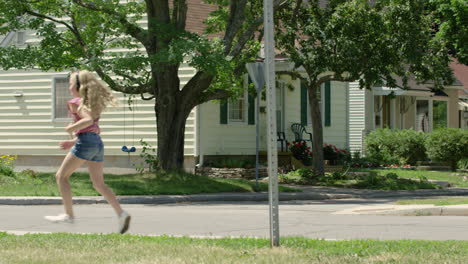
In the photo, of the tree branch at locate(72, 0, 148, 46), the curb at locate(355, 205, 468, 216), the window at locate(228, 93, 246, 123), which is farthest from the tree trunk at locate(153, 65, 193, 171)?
the curb at locate(355, 205, 468, 216)

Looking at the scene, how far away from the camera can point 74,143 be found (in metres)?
7.96

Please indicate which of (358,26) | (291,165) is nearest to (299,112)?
(291,165)

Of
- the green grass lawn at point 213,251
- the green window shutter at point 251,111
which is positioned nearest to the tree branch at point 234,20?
the green window shutter at point 251,111

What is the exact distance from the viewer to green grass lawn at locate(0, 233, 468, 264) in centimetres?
707

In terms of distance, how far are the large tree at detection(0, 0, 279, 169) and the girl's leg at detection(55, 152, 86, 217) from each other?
32.0 ft

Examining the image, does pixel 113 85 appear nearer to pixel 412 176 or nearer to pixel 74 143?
pixel 412 176

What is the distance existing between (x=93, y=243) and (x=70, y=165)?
89 centimetres

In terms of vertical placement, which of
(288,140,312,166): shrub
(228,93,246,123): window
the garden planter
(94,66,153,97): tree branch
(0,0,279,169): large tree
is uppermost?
(0,0,279,169): large tree

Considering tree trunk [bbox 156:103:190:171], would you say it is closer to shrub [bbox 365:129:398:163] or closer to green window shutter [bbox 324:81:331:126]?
green window shutter [bbox 324:81:331:126]

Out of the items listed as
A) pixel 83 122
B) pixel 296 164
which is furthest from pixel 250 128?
pixel 83 122

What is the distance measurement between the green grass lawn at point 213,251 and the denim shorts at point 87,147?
935 mm

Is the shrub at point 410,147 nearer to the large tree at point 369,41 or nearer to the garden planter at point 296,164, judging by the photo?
the garden planter at point 296,164

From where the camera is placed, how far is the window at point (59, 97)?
88.3ft

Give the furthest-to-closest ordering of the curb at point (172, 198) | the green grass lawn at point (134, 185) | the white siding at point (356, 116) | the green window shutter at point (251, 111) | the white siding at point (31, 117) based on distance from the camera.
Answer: the white siding at point (356, 116)
the white siding at point (31, 117)
the green window shutter at point (251, 111)
the green grass lawn at point (134, 185)
the curb at point (172, 198)
